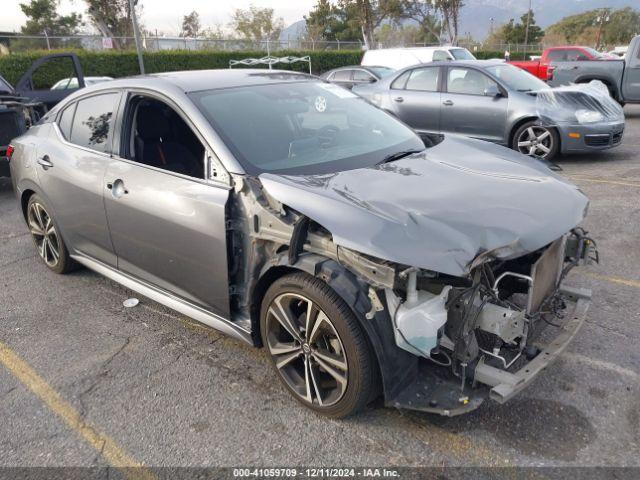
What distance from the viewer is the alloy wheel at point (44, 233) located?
180 inches

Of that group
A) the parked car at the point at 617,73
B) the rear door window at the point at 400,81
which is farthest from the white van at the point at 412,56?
the rear door window at the point at 400,81

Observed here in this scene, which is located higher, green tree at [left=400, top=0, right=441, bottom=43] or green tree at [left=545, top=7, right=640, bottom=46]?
green tree at [left=400, top=0, right=441, bottom=43]

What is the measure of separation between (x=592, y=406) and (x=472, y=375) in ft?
2.59

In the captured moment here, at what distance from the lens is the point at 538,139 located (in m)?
7.93

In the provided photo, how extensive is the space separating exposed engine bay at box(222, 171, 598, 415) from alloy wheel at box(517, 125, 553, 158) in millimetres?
5711

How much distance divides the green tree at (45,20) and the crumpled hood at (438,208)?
4272cm

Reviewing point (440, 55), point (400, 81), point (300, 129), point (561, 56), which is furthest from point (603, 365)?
point (561, 56)

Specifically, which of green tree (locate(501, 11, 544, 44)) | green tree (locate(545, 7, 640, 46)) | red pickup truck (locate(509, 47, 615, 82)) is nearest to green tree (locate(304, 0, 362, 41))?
green tree (locate(501, 11, 544, 44))

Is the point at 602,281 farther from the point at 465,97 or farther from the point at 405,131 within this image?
the point at 465,97

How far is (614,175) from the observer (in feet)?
24.1

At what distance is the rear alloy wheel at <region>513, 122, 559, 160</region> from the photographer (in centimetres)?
791

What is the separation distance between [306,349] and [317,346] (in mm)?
75

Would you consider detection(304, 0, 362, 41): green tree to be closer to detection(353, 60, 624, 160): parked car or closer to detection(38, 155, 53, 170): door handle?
detection(353, 60, 624, 160): parked car

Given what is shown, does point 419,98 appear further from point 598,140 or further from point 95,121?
point 95,121
